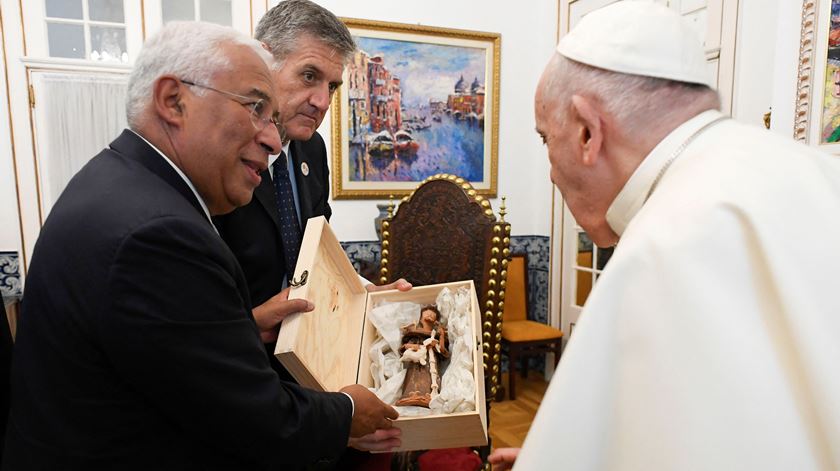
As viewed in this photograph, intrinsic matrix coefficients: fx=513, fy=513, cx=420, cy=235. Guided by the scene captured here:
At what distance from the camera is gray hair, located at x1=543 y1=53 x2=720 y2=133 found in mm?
925

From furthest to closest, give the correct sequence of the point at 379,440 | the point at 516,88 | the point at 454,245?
the point at 516,88, the point at 454,245, the point at 379,440

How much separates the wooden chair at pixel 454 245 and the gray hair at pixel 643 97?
187 cm

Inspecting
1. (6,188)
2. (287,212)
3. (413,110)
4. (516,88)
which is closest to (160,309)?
(287,212)

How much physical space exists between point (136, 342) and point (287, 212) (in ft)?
3.19

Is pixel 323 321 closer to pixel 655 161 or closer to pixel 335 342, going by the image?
pixel 335 342

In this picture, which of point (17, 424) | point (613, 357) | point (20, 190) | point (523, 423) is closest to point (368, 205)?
point (523, 423)

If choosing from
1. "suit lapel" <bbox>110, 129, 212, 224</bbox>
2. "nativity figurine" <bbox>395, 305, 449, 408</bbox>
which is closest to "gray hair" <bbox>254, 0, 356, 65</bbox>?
"suit lapel" <bbox>110, 129, 212, 224</bbox>

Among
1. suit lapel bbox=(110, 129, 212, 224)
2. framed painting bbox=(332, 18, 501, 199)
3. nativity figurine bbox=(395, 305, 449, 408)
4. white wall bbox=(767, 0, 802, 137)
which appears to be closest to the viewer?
suit lapel bbox=(110, 129, 212, 224)

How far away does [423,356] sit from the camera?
5.70ft

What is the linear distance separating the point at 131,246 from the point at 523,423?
362 cm

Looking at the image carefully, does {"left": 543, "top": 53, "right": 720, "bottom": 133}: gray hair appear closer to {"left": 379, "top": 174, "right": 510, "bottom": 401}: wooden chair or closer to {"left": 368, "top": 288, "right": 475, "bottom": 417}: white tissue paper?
{"left": 368, "top": 288, "right": 475, "bottom": 417}: white tissue paper

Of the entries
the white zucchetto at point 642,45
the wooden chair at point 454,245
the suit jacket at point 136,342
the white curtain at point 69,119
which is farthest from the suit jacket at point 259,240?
the white curtain at point 69,119

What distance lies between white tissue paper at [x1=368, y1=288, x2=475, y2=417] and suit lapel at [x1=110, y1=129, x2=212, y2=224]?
32.2 inches

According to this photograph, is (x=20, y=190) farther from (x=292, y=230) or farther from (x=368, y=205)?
(x=292, y=230)
